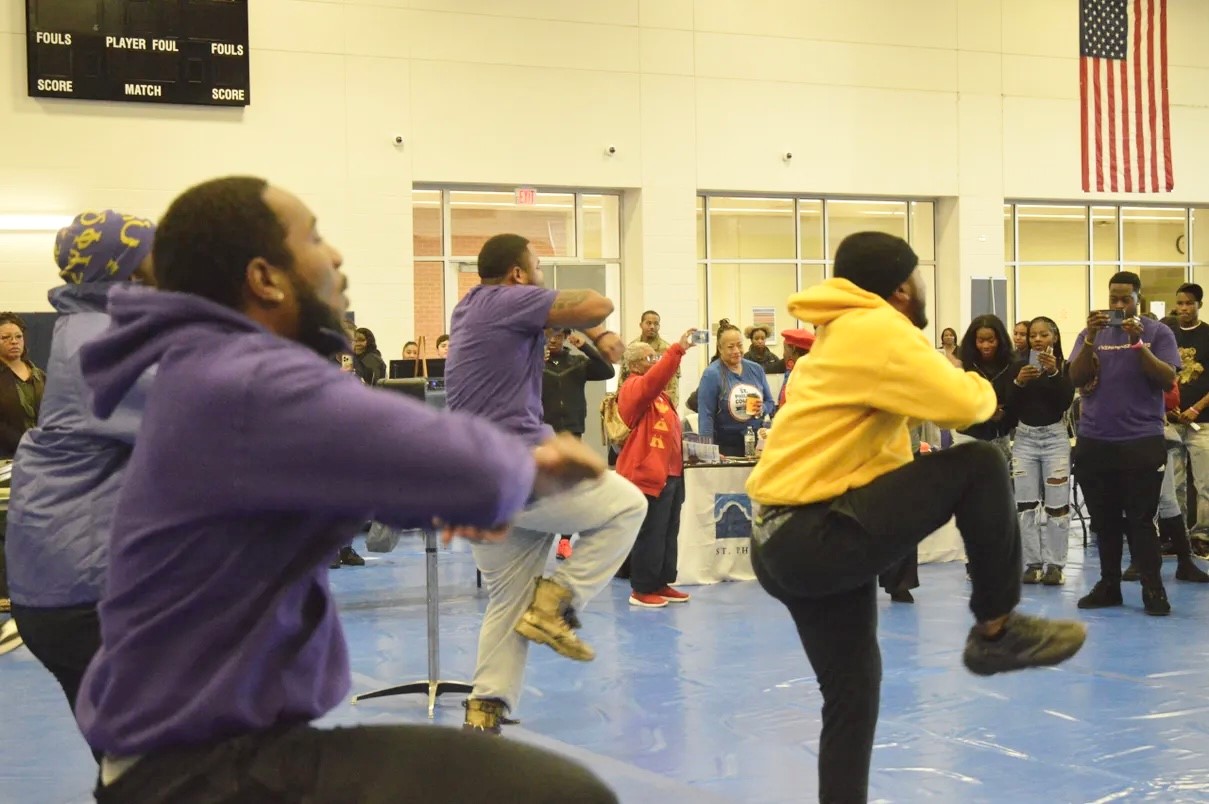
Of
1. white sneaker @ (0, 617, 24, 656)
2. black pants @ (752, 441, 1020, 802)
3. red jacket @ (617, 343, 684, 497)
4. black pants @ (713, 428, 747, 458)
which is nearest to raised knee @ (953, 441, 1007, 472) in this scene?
black pants @ (752, 441, 1020, 802)

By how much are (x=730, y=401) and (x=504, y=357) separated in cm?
541

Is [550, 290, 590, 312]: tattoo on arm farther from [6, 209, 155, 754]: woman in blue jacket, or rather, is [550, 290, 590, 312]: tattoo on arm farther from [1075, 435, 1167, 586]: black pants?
[1075, 435, 1167, 586]: black pants

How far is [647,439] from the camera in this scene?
8.86 metres

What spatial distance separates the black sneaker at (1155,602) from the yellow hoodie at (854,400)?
5.15m

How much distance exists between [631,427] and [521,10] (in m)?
9.11

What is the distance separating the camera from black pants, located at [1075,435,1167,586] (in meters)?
7.98

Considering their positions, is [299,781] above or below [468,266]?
below

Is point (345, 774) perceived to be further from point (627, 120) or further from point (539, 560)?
point (627, 120)

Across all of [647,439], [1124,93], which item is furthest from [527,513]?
[1124,93]

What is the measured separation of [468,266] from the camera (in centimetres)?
1689

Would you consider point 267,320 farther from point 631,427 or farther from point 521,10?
point 521,10

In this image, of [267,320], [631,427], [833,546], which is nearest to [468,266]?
[631,427]

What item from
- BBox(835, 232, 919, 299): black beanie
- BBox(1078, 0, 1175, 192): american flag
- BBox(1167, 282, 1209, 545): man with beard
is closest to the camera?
BBox(835, 232, 919, 299): black beanie

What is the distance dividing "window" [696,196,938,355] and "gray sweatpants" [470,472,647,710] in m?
13.3
